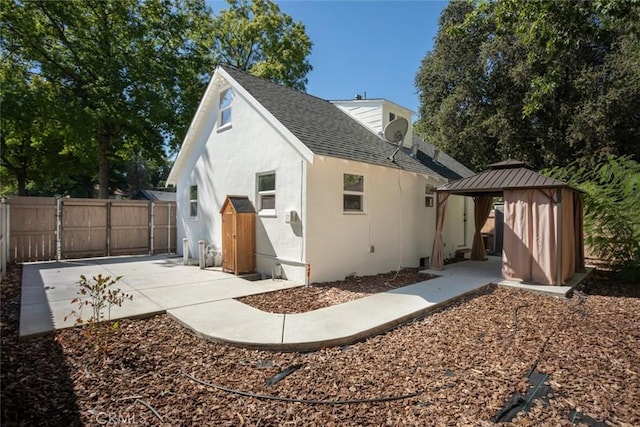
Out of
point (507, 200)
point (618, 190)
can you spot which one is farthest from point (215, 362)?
point (618, 190)

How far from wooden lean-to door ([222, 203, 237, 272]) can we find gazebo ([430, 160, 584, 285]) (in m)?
6.21

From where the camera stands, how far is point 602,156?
15969 mm

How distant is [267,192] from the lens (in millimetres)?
8602

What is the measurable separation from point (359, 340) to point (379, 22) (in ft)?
31.9

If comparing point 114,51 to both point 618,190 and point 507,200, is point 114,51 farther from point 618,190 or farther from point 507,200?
point 618,190

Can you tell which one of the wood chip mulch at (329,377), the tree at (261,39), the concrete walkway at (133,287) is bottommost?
the wood chip mulch at (329,377)

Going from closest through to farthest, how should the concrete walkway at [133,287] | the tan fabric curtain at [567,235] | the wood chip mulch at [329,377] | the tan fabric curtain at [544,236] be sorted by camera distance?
the wood chip mulch at [329,377] < the concrete walkway at [133,287] < the tan fabric curtain at [544,236] < the tan fabric curtain at [567,235]

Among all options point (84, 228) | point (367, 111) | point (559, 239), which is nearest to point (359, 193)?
point (367, 111)

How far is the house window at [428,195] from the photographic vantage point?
36.4ft

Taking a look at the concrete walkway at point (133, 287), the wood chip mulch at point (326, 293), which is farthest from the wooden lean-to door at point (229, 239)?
the wood chip mulch at point (326, 293)

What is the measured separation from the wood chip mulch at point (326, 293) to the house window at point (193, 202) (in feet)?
22.0

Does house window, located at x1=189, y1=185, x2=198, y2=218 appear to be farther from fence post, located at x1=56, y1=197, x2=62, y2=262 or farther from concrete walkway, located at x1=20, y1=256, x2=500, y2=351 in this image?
fence post, located at x1=56, y1=197, x2=62, y2=262

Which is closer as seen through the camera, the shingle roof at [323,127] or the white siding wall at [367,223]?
the white siding wall at [367,223]

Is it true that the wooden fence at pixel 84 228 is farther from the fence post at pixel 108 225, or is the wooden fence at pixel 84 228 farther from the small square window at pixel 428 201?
the small square window at pixel 428 201
